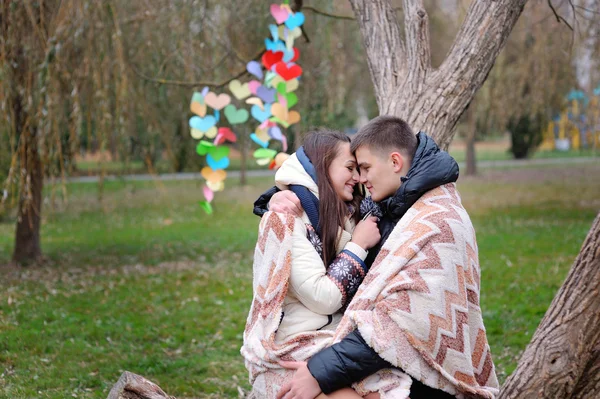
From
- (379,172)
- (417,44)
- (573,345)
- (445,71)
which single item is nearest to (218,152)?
(417,44)

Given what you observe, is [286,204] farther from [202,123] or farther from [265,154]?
[202,123]

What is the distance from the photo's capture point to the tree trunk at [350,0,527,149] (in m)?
3.75

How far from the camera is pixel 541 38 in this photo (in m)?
11.4

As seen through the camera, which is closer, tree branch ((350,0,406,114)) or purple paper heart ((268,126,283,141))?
tree branch ((350,0,406,114))

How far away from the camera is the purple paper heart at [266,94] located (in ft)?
17.0

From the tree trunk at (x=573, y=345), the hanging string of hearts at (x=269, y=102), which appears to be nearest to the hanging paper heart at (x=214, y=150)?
the hanging string of hearts at (x=269, y=102)

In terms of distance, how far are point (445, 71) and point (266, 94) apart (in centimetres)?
171

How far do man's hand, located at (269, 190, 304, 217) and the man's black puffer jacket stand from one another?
325 mm

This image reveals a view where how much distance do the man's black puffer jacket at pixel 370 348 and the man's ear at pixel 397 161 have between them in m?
0.05

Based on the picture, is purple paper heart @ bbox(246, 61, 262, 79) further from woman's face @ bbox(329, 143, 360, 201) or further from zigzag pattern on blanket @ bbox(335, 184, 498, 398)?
zigzag pattern on blanket @ bbox(335, 184, 498, 398)

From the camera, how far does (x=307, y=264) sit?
8.81 ft

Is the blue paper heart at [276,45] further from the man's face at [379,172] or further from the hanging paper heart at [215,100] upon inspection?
the man's face at [379,172]

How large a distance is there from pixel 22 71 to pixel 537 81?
25.3 ft

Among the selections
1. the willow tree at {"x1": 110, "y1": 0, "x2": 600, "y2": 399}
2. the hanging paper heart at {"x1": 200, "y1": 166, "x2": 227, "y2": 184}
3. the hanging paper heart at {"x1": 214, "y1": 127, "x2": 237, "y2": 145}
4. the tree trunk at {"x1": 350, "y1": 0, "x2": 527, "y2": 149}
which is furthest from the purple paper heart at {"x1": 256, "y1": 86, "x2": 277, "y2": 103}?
the tree trunk at {"x1": 350, "y1": 0, "x2": 527, "y2": 149}
